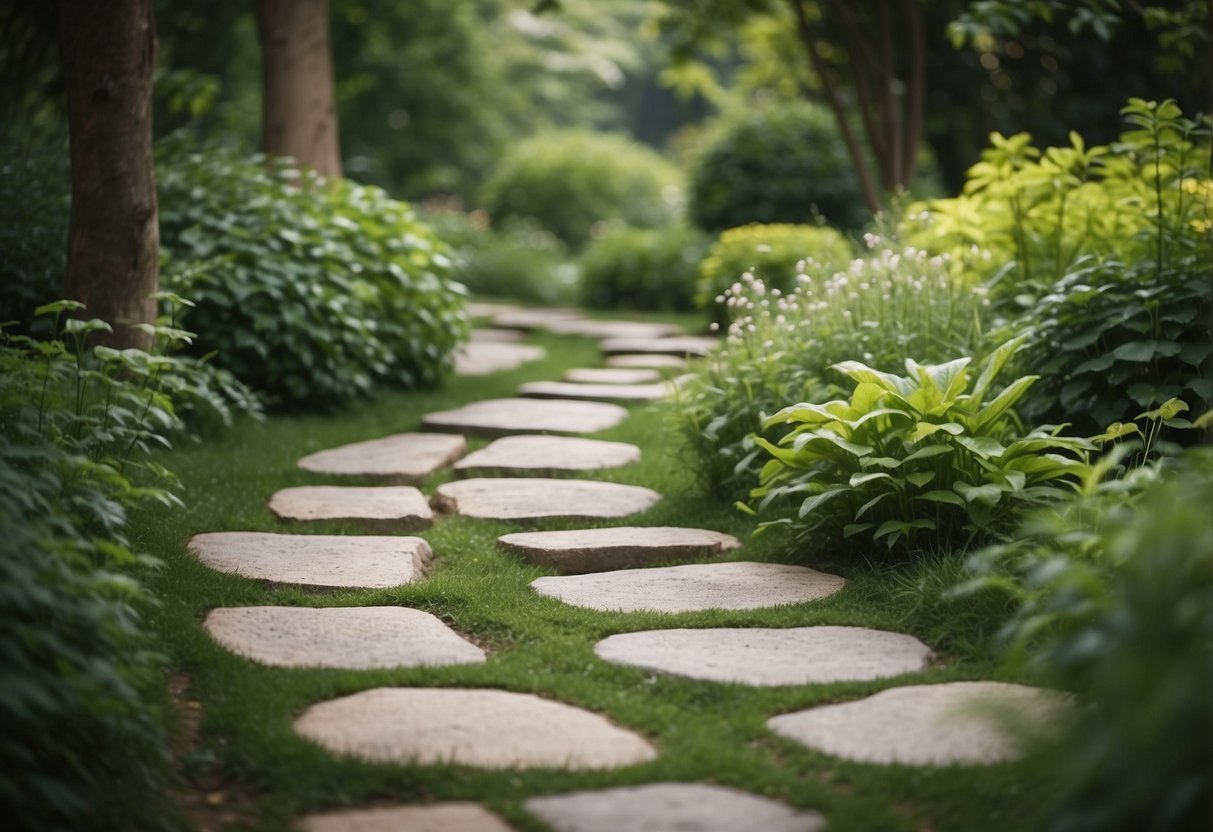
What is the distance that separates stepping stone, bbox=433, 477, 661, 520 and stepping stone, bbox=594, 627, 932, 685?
1175 mm

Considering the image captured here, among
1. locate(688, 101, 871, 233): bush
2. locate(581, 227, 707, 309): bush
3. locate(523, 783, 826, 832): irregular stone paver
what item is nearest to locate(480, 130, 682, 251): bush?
locate(688, 101, 871, 233): bush

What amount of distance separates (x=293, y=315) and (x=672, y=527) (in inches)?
91.6

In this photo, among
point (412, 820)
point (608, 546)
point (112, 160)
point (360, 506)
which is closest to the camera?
point (412, 820)

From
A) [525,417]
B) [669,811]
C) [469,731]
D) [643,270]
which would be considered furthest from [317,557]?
[643,270]

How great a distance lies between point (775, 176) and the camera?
1096cm

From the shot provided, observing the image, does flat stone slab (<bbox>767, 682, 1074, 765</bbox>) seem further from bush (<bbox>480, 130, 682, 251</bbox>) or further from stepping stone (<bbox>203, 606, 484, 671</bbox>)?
bush (<bbox>480, 130, 682, 251</bbox>)

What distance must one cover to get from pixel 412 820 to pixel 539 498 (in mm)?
2267

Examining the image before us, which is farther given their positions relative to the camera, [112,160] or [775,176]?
[775,176]

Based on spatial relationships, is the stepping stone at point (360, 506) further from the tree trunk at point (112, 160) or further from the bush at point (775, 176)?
the bush at point (775, 176)

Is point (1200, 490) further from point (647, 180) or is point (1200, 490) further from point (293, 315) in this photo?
point (647, 180)

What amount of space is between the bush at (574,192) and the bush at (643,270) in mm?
5035

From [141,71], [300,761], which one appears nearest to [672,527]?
[300,761]

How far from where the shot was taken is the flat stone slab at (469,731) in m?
2.31

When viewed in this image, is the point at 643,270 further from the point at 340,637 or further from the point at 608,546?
the point at 340,637
